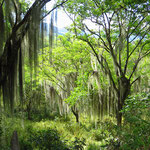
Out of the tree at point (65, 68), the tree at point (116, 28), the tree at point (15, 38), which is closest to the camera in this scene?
the tree at point (15, 38)

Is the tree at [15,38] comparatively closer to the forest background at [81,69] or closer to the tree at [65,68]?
the forest background at [81,69]

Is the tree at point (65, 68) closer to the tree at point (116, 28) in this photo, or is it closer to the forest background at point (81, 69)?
the forest background at point (81, 69)

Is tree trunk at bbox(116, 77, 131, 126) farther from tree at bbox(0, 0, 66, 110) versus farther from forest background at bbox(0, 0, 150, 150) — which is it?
tree at bbox(0, 0, 66, 110)

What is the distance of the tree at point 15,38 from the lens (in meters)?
1.94

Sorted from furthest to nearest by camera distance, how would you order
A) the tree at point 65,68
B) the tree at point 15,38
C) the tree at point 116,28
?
1. the tree at point 65,68
2. the tree at point 116,28
3. the tree at point 15,38

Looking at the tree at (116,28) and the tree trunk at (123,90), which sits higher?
the tree at (116,28)

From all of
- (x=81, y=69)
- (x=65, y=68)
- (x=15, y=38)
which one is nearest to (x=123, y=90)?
(x=81, y=69)

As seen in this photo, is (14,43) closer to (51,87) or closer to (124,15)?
(124,15)

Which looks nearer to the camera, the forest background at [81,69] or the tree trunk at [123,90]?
the forest background at [81,69]

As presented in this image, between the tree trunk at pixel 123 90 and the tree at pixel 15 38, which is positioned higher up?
the tree at pixel 15 38

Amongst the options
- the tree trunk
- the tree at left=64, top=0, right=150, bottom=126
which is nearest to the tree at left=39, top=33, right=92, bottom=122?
the tree at left=64, top=0, right=150, bottom=126

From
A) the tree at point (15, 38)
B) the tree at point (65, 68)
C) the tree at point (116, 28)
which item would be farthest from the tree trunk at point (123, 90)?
the tree at point (15, 38)

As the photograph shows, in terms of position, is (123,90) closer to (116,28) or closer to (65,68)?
(116,28)

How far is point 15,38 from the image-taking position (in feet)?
6.66
